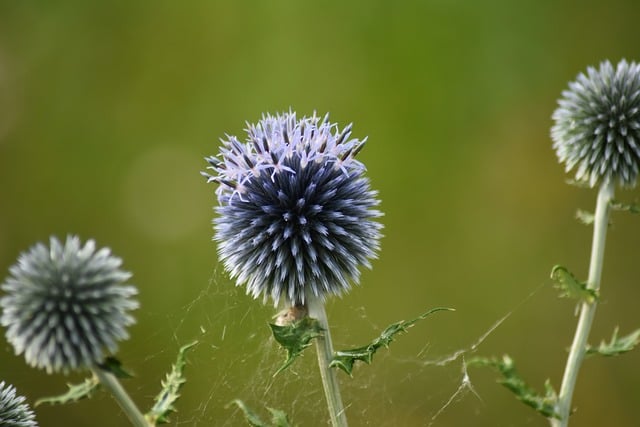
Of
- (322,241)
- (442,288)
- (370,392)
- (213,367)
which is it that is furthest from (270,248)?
(442,288)

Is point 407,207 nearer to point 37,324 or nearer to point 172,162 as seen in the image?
point 172,162

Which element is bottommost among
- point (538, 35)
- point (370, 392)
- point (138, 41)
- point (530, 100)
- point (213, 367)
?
point (370, 392)

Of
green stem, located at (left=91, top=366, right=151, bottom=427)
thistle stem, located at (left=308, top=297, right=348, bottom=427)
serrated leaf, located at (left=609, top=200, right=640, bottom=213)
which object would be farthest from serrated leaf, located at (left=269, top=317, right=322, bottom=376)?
serrated leaf, located at (left=609, top=200, right=640, bottom=213)

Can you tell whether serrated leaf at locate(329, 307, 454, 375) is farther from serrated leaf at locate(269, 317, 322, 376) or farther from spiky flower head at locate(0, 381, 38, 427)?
spiky flower head at locate(0, 381, 38, 427)

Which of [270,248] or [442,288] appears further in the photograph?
[442,288]

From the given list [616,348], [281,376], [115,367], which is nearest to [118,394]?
[115,367]

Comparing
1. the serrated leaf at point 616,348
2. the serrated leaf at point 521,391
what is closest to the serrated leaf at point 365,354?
the serrated leaf at point 521,391

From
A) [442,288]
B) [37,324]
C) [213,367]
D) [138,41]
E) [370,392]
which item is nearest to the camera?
[37,324]

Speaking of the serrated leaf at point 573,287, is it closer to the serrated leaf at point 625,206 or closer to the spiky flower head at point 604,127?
the serrated leaf at point 625,206
